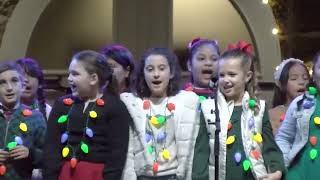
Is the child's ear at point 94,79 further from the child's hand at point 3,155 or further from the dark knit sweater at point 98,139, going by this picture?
the child's hand at point 3,155

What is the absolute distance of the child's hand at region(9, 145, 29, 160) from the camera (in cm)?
342

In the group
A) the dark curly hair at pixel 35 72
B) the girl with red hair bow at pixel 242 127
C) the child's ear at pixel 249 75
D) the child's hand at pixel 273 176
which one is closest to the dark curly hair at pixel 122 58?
the dark curly hair at pixel 35 72

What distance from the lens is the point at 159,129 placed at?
11.0ft

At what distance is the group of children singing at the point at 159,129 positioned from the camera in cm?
322

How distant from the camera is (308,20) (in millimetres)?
6250

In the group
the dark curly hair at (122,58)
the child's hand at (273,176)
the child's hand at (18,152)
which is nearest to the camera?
the child's hand at (273,176)

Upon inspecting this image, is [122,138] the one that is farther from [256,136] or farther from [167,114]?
[256,136]

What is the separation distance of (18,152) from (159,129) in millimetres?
768

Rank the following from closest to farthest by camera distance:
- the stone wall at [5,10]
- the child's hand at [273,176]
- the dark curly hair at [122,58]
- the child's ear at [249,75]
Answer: the child's hand at [273,176] < the child's ear at [249,75] < the dark curly hair at [122,58] < the stone wall at [5,10]

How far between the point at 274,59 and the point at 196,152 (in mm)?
3008

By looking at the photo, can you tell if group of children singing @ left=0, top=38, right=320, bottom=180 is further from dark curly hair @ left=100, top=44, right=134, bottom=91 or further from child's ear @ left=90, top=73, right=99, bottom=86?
dark curly hair @ left=100, top=44, right=134, bottom=91

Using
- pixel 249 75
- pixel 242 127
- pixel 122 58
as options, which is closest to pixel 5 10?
pixel 122 58

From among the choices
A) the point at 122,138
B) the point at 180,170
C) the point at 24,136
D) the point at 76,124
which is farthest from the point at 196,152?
the point at 24,136

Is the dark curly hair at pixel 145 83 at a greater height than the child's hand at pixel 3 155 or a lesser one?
greater
